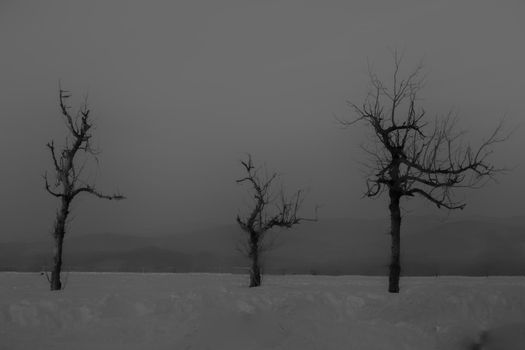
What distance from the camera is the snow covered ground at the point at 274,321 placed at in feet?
27.9

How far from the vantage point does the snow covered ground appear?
850 cm

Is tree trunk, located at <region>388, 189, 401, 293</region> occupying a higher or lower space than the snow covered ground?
higher

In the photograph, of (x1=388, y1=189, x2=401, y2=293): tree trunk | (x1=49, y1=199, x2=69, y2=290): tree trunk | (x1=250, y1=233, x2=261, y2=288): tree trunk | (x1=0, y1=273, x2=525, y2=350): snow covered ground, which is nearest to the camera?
(x1=0, y1=273, x2=525, y2=350): snow covered ground

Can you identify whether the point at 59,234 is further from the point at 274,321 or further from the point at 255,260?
the point at 274,321

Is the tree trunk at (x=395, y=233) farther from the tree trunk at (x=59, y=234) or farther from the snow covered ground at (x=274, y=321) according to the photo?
the tree trunk at (x=59, y=234)

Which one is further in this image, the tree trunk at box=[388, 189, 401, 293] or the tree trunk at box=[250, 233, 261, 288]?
the tree trunk at box=[250, 233, 261, 288]

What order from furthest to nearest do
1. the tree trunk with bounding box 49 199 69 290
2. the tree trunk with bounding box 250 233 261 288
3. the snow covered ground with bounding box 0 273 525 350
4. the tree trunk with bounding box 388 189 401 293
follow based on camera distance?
the tree trunk with bounding box 250 233 261 288
the tree trunk with bounding box 49 199 69 290
the tree trunk with bounding box 388 189 401 293
the snow covered ground with bounding box 0 273 525 350

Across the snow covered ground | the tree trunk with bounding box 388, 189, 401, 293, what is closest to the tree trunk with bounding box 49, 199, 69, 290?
the snow covered ground

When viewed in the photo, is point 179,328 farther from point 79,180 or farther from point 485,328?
point 79,180

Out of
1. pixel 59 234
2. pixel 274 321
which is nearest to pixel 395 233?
pixel 274 321

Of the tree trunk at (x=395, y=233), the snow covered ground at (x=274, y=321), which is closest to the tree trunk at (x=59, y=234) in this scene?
the snow covered ground at (x=274, y=321)

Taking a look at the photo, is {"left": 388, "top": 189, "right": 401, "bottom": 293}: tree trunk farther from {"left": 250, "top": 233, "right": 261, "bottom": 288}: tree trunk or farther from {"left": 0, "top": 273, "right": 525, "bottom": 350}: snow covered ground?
{"left": 250, "top": 233, "right": 261, "bottom": 288}: tree trunk

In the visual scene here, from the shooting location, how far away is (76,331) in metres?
10.5

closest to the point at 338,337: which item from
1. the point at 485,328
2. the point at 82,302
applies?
the point at 485,328
